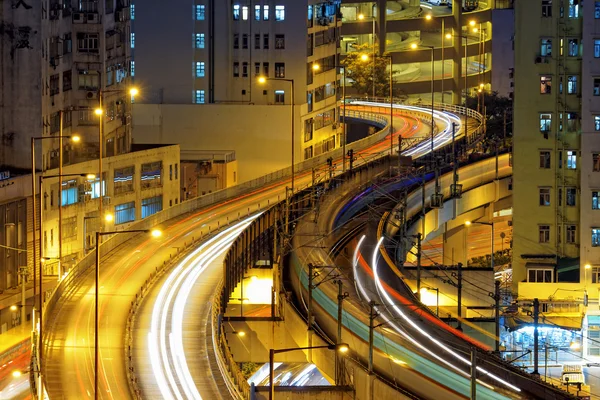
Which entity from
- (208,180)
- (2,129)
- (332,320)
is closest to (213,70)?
(208,180)

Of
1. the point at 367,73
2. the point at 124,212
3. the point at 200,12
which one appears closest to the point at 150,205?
the point at 124,212

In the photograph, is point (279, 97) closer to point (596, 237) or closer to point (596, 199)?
point (596, 199)

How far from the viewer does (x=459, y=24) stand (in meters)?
162

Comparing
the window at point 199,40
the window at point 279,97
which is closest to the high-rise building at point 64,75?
the window at point 199,40

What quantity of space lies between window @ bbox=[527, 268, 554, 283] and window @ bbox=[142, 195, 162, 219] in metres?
32.9

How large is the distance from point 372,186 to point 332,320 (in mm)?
33878

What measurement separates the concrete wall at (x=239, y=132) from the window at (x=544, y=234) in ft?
124

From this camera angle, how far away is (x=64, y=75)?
99.5 meters

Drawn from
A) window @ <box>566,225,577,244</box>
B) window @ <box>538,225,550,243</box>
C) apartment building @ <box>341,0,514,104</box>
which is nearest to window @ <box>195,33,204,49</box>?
apartment building @ <box>341,0,514,104</box>

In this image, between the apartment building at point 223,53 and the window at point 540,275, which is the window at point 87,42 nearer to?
the apartment building at point 223,53

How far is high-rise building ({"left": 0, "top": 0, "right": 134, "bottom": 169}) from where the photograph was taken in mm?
90250

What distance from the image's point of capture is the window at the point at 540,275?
80500mm

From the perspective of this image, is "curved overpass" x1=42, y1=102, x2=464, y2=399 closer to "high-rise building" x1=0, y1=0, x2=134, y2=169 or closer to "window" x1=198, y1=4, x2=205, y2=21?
"high-rise building" x1=0, y1=0, x2=134, y2=169

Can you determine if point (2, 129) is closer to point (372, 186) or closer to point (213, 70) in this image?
point (372, 186)
